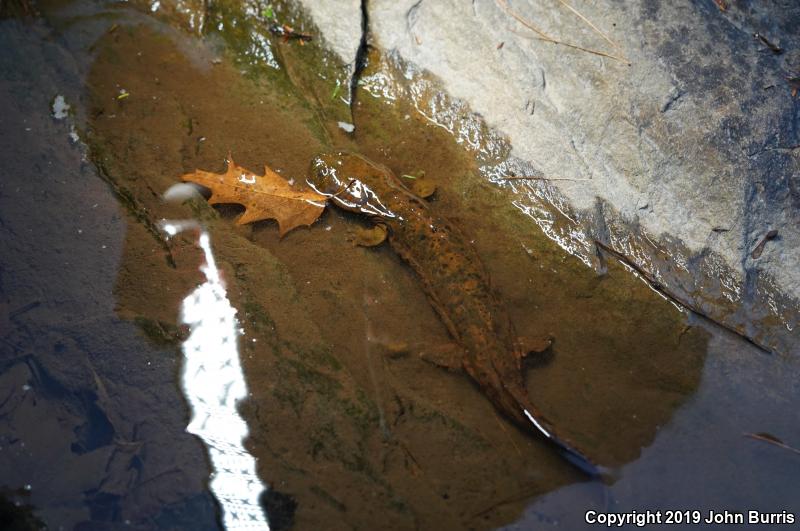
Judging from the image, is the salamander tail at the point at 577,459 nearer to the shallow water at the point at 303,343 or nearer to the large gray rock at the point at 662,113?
the shallow water at the point at 303,343

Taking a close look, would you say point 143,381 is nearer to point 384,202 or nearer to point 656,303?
point 384,202

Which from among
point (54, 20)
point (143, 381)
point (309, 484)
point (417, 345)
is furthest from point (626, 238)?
point (54, 20)

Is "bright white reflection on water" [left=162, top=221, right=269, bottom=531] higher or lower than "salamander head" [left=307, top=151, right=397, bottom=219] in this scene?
lower

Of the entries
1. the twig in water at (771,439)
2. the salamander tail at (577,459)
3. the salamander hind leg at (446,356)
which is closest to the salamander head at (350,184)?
the salamander hind leg at (446,356)

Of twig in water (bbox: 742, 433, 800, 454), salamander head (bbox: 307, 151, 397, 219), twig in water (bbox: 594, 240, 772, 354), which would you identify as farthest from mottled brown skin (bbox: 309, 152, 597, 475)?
twig in water (bbox: 742, 433, 800, 454)

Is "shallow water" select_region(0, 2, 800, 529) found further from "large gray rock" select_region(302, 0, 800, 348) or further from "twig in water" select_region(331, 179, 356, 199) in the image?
"large gray rock" select_region(302, 0, 800, 348)

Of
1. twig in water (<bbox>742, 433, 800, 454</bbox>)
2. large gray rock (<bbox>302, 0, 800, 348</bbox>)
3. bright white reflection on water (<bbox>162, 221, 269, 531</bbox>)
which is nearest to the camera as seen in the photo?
bright white reflection on water (<bbox>162, 221, 269, 531</bbox>)
